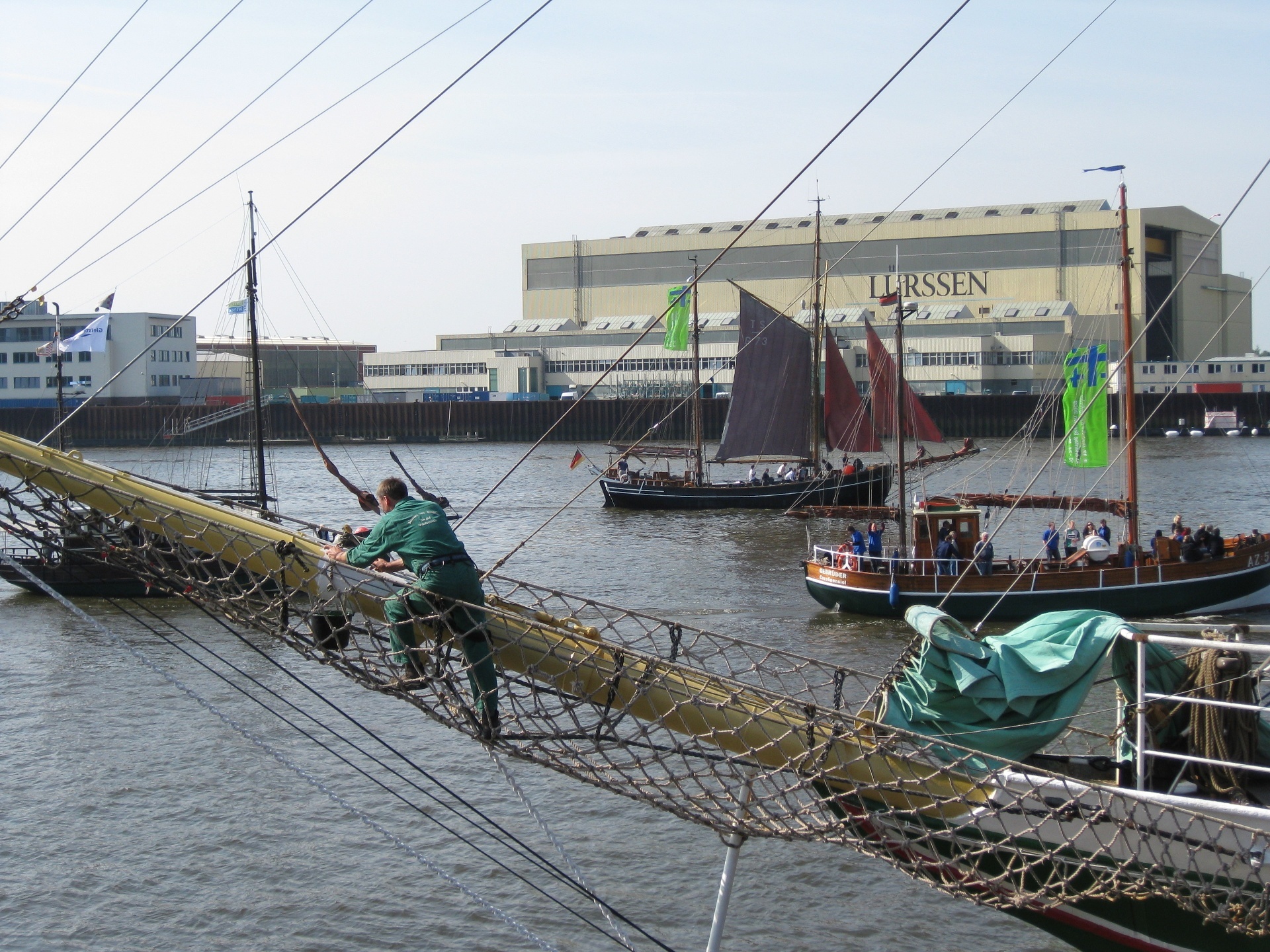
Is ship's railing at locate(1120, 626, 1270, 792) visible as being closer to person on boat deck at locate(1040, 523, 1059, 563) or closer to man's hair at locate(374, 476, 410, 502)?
man's hair at locate(374, 476, 410, 502)

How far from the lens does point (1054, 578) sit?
1034 inches

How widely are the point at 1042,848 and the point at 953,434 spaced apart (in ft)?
286

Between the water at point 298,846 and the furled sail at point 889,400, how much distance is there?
18477mm

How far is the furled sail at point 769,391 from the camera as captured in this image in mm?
52812

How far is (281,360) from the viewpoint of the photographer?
12194 centimetres

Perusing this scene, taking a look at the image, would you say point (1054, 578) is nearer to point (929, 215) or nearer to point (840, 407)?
point (840, 407)

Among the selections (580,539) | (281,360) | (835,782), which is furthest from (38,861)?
(281,360)

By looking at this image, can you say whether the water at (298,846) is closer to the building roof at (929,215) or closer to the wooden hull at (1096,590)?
the wooden hull at (1096,590)

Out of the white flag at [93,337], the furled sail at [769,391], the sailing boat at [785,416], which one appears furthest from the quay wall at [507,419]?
the white flag at [93,337]

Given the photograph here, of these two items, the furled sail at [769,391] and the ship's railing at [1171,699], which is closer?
the ship's railing at [1171,699]

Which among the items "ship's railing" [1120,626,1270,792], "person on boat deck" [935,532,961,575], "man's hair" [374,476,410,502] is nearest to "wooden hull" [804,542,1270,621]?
"person on boat deck" [935,532,961,575]

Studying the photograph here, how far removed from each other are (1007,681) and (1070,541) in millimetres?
22310

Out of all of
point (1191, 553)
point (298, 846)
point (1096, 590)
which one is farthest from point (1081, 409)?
point (298, 846)

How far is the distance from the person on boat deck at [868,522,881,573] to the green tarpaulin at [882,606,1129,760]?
18904 millimetres
